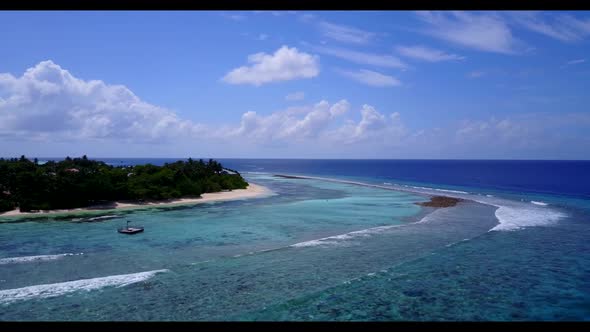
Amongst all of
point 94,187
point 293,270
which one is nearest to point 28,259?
point 293,270

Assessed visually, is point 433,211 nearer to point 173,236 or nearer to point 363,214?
point 363,214

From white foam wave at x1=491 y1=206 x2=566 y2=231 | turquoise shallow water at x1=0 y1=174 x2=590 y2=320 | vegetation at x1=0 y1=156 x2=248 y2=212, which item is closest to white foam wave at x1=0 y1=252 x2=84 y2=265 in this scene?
turquoise shallow water at x1=0 y1=174 x2=590 y2=320

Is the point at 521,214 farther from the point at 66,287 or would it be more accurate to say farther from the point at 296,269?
the point at 66,287

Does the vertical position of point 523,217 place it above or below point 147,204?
above

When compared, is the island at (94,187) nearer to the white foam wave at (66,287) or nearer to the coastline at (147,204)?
the coastline at (147,204)

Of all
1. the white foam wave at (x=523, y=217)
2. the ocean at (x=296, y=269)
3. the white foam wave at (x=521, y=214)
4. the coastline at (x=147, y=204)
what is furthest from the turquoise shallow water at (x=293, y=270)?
the coastline at (x=147, y=204)

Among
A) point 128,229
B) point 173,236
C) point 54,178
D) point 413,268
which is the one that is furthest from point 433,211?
point 54,178

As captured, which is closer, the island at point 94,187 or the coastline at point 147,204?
the coastline at point 147,204
